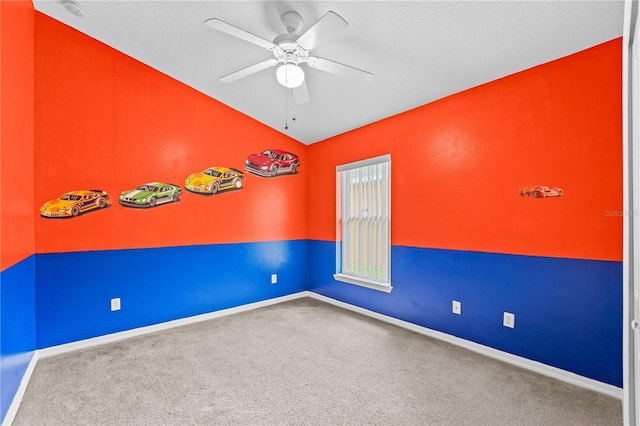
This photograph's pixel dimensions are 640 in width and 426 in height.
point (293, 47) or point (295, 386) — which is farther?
point (295, 386)

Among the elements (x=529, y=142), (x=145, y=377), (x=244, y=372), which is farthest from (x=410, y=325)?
(x=145, y=377)

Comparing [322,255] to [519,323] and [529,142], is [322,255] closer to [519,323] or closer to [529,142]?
[519,323]

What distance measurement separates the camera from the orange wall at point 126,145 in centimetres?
281

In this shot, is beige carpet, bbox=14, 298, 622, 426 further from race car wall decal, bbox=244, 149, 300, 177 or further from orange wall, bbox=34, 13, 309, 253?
race car wall decal, bbox=244, 149, 300, 177

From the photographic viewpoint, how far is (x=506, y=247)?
2.65m

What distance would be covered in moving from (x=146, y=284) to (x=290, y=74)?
2665 mm

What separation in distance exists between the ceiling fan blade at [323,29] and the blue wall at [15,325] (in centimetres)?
226

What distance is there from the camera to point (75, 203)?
2.92 metres

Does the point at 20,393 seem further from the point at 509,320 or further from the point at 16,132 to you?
the point at 509,320

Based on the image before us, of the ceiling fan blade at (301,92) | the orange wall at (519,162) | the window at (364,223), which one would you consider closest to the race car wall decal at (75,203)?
the ceiling fan blade at (301,92)

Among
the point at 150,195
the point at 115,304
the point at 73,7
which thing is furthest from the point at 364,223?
the point at 73,7

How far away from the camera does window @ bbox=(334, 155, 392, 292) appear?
376cm

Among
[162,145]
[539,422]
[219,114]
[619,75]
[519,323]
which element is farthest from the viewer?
[219,114]

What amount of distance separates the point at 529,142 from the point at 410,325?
6.94 ft
